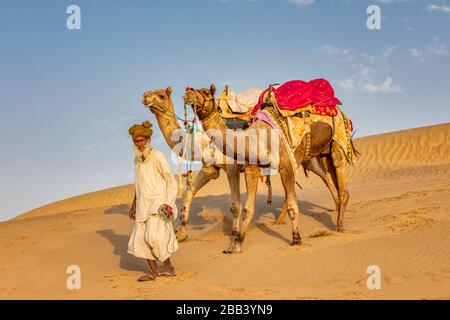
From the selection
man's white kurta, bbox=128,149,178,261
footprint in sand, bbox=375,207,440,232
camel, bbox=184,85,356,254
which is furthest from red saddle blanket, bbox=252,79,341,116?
man's white kurta, bbox=128,149,178,261

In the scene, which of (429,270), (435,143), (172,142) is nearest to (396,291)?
(429,270)

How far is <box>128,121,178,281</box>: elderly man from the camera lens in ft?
23.9

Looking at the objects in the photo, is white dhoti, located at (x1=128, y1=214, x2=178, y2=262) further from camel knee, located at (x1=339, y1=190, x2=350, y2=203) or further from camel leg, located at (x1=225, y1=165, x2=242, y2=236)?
camel knee, located at (x1=339, y1=190, x2=350, y2=203)

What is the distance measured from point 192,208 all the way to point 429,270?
782 cm

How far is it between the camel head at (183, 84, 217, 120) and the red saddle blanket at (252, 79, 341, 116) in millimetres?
1345

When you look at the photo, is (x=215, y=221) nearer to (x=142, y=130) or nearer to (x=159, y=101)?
(x=159, y=101)

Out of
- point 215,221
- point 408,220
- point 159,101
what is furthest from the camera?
point 215,221

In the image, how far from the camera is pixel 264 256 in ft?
29.4

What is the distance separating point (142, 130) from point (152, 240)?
140 cm

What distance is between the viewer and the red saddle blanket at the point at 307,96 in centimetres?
1003

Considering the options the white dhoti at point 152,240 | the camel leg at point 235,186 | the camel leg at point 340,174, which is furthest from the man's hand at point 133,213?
the camel leg at point 340,174

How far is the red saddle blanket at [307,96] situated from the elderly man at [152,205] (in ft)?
10.2

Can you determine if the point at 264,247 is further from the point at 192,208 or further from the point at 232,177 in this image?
the point at 192,208

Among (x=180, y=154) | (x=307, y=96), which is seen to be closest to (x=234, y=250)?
(x=180, y=154)
